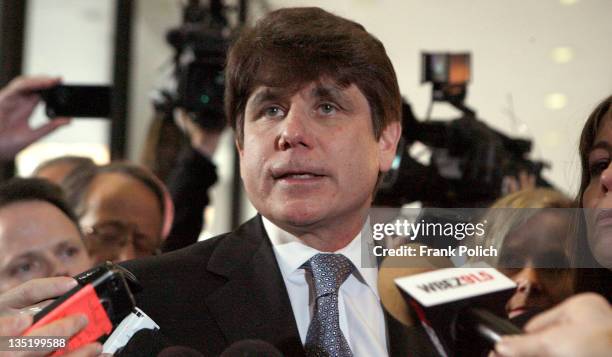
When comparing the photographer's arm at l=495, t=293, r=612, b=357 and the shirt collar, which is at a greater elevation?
the photographer's arm at l=495, t=293, r=612, b=357

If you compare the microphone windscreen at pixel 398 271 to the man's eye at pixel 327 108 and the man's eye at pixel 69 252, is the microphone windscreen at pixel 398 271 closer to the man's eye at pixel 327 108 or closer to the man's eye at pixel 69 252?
the man's eye at pixel 327 108

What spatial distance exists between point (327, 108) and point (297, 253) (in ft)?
0.74

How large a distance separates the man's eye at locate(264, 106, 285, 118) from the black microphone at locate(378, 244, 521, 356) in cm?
50

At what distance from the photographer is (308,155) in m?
1.23

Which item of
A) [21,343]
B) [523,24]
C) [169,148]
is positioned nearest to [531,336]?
[21,343]

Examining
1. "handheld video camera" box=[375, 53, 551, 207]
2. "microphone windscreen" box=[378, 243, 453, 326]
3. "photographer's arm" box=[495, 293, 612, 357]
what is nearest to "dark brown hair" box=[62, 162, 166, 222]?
"handheld video camera" box=[375, 53, 551, 207]

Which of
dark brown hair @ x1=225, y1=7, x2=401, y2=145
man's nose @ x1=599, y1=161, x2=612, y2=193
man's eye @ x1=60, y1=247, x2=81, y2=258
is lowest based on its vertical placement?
man's eye @ x1=60, y1=247, x2=81, y2=258

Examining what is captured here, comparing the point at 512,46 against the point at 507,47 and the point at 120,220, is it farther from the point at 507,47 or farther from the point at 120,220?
the point at 120,220

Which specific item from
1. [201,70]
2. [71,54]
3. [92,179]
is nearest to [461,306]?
[92,179]

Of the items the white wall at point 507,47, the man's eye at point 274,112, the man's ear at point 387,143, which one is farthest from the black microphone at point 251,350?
the white wall at point 507,47

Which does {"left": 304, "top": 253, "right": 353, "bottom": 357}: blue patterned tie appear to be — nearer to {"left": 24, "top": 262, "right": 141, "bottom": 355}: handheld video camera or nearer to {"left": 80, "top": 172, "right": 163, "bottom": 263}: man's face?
{"left": 24, "top": 262, "right": 141, "bottom": 355}: handheld video camera

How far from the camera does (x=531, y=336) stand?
2.41 ft

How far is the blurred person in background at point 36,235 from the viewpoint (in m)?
1.53

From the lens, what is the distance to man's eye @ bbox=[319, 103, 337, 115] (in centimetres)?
129
